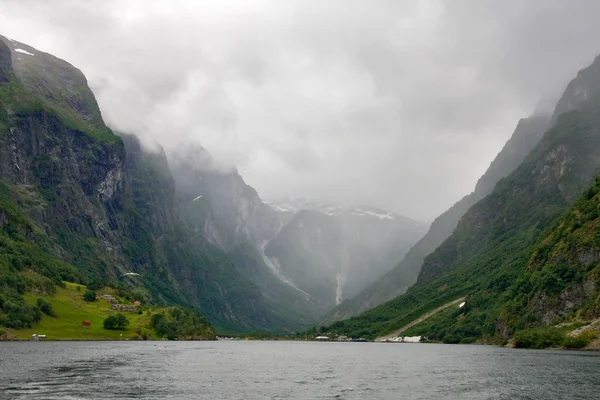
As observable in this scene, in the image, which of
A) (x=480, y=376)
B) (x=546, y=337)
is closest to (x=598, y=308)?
(x=546, y=337)

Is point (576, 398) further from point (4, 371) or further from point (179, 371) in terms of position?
point (4, 371)

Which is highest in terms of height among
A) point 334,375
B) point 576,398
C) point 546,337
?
point 546,337

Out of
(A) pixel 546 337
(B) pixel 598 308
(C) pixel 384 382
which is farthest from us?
(A) pixel 546 337

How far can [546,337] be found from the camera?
193 meters

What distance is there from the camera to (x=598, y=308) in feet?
587

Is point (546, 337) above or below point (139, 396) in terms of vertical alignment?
above

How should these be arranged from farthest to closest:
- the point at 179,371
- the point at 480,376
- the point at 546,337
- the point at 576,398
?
the point at 546,337, the point at 179,371, the point at 480,376, the point at 576,398

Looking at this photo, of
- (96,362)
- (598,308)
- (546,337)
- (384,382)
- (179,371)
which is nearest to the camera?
(384,382)

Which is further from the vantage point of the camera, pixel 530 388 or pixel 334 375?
pixel 334 375

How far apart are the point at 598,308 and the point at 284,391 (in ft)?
444

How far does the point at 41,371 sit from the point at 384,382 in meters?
61.1

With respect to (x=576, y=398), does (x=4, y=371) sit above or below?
above

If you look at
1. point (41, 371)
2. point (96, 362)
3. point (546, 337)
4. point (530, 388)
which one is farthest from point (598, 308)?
point (41, 371)

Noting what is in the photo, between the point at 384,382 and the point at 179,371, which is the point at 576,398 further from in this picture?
the point at 179,371
